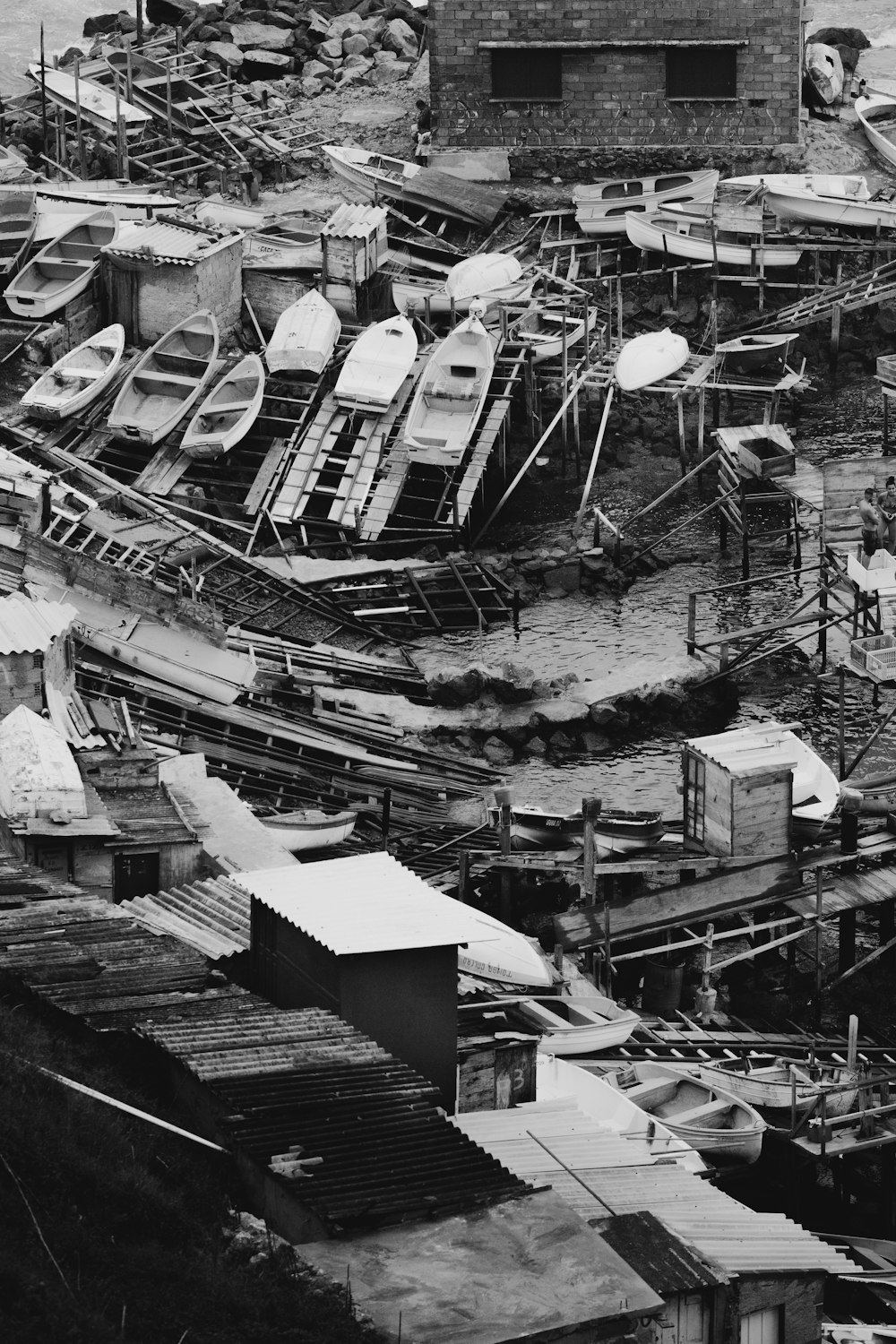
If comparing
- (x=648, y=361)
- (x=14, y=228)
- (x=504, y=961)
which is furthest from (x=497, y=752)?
(x=14, y=228)

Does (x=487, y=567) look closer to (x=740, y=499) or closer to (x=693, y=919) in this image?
(x=740, y=499)

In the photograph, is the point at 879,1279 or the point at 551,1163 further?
the point at 879,1279

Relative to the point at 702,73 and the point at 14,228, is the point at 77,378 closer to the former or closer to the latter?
the point at 14,228

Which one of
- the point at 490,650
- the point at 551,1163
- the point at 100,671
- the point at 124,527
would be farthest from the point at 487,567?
the point at 551,1163

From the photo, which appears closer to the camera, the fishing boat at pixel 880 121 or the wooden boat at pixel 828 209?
the wooden boat at pixel 828 209

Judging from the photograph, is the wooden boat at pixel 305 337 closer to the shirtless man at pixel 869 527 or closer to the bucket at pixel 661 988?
the shirtless man at pixel 869 527

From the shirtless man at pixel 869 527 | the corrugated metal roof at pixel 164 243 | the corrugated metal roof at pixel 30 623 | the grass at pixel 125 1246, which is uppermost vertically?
the corrugated metal roof at pixel 164 243

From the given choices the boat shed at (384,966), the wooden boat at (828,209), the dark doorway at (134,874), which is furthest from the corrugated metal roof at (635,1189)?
the wooden boat at (828,209)
